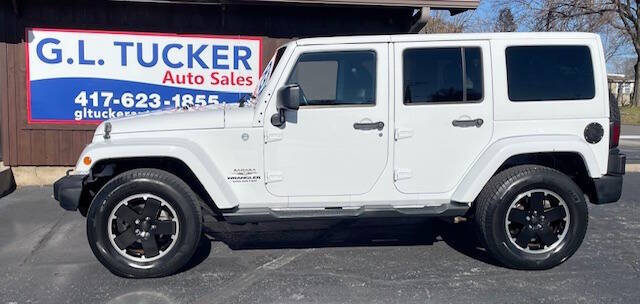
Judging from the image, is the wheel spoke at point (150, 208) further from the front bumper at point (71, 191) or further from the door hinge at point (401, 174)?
the door hinge at point (401, 174)

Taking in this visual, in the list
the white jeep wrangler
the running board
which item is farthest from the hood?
the running board

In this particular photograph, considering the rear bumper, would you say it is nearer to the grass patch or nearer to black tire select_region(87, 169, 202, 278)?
black tire select_region(87, 169, 202, 278)

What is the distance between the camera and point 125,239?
14.0 feet

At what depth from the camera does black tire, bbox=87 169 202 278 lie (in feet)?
13.8

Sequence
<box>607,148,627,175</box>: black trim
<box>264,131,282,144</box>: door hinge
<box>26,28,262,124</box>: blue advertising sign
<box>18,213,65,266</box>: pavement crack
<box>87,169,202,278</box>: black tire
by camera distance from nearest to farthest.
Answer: <box>87,169,202,278</box>: black tire < <box>264,131,282,144</box>: door hinge < <box>607,148,627,175</box>: black trim < <box>18,213,65,266</box>: pavement crack < <box>26,28,262,124</box>: blue advertising sign

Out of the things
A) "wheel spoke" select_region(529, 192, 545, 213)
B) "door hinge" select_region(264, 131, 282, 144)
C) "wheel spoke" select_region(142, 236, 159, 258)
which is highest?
"door hinge" select_region(264, 131, 282, 144)

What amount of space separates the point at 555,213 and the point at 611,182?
540 mm

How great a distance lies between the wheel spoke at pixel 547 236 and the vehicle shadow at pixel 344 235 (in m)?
0.53

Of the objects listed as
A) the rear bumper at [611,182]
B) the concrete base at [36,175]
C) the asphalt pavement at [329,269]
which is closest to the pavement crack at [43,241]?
the asphalt pavement at [329,269]

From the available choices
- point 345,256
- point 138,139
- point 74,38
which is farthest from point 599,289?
point 74,38

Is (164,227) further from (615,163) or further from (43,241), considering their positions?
(615,163)

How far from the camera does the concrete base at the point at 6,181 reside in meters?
7.56

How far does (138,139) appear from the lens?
4234 millimetres

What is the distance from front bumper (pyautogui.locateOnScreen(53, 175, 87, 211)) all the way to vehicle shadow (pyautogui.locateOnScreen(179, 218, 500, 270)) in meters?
1.13
